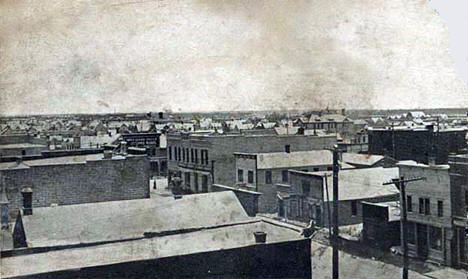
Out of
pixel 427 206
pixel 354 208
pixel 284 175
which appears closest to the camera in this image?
pixel 427 206

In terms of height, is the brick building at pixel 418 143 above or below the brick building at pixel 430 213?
above

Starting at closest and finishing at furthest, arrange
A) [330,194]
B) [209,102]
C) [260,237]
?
[260,237]
[209,102]
[330,194]

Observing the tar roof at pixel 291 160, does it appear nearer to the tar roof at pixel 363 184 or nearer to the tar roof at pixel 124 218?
the tar roof at pixel 363 184

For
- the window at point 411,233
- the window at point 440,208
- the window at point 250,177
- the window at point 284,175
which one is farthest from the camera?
the window at point 250,177

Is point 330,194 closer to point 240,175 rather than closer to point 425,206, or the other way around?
point 425,206

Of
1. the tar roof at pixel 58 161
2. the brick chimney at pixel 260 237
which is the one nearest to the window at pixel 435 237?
the brick chimney at pixel 260 237

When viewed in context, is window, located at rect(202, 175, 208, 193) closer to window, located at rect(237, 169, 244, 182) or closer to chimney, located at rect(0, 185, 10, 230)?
window, located at rect(237, 169, 244, 182)

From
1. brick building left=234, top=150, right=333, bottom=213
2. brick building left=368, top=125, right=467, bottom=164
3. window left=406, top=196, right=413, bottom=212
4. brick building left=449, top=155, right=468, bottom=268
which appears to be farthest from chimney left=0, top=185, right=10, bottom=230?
brick building left=368, top=125, right=467, bottom=164

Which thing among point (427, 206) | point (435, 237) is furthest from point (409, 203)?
point (435, 237)
